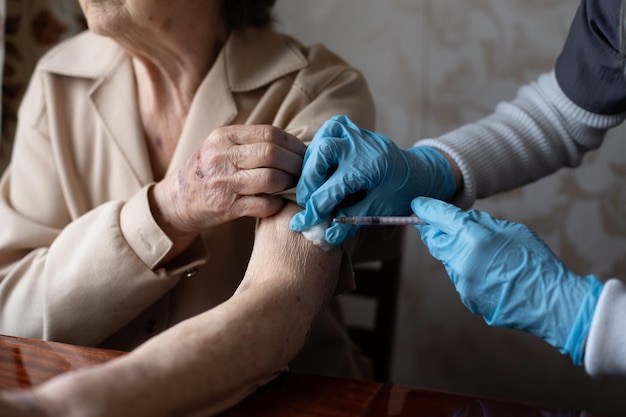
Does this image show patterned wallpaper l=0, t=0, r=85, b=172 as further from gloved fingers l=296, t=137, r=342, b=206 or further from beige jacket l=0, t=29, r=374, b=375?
gloved fingers l=296, t=137, r=342, b=206

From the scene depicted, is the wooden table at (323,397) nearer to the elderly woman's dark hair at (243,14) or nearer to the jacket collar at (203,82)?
the jacket collar at (203,82)

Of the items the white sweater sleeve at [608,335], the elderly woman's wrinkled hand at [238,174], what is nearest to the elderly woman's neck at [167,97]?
the elderly woman's wrinkled hand at [238,174]

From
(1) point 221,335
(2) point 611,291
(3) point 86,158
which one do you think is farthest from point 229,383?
(3) point 86,158

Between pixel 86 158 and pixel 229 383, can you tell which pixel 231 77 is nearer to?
pixel 86 158

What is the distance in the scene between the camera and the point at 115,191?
122 centimetres

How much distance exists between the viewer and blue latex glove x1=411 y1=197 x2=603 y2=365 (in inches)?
29.5

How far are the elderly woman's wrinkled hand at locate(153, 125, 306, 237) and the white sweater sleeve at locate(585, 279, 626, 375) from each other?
1.53 feet

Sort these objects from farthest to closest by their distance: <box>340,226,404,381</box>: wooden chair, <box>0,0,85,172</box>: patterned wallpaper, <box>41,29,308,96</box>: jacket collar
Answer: <box>0,0,85,172</box>: patterned wallpaper, <box>340,226,404,381</box>: wooden chair, <box>41,29,308,96</box>: jacket collar

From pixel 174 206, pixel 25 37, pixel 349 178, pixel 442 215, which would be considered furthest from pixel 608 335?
pixel 25 37

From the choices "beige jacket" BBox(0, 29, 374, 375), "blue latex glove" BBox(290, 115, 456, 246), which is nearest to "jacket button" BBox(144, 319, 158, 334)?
"beige jacket" BBox(0, 29, 374, 375)

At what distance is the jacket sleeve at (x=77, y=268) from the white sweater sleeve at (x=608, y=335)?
0.63 m

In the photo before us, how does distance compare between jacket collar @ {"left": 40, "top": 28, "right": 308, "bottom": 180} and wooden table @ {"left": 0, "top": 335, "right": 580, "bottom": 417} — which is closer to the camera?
wooden table @ {"left": 0, "top": 335, "right": 580, "bottom": 417}

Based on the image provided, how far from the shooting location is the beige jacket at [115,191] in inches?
39.3

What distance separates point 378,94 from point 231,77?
36.8 inches
